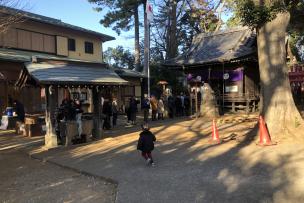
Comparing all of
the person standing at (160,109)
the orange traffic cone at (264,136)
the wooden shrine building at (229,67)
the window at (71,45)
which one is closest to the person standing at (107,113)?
the person standing at (160,109)

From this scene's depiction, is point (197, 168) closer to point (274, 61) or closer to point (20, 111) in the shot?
point (274, 61)

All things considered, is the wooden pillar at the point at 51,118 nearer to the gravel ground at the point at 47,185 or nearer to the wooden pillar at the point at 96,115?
the wooden pillar at the point at 96,115

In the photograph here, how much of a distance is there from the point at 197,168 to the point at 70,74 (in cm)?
707

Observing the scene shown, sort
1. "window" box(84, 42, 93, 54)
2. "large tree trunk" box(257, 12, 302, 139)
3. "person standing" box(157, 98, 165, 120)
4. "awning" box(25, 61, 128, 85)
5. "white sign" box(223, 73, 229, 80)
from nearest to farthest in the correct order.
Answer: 1. "large tree trunk" box(257, 12, 302, 139)
2. "awning" box(25, 61, 128, 85)
3. "person standing" box(157, 98, 165, 120)
4. "white sign" box(223, 73, 229, 80)
5. "window" box(84, 42, 93, 54)

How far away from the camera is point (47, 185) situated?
8.45m

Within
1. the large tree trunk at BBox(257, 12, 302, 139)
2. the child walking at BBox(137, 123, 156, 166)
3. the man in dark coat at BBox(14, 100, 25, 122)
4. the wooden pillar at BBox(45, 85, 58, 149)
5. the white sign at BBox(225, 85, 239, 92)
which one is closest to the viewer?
the child walking at BBox(137, 123, 156, 166)

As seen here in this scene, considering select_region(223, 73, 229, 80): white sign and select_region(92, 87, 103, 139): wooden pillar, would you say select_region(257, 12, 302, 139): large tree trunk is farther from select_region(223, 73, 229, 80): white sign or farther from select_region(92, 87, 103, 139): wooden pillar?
select_region(223, 73, 229, 80): white sign

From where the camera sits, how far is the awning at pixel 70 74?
12.7 meters

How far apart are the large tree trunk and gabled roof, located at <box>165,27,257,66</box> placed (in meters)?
10.3

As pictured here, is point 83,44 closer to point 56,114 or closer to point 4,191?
point 56,114

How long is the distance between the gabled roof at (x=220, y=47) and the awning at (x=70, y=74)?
9.78 m

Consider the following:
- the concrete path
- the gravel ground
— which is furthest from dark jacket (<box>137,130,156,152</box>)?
the gravel ground

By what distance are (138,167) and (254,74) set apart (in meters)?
17.7

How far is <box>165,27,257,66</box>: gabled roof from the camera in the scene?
23203 mm
